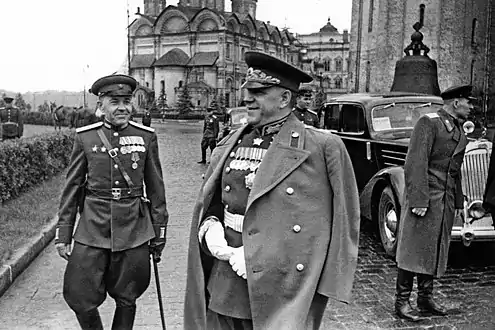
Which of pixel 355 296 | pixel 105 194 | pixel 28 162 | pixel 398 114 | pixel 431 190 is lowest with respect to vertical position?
pixel 355 296

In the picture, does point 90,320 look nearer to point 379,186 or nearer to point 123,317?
point 123,317

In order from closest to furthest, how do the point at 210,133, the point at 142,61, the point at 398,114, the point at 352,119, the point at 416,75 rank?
the point at 398,114 → the point at 352,119 → the point at 210,133 → the point at 416,75 → the point at 142,61

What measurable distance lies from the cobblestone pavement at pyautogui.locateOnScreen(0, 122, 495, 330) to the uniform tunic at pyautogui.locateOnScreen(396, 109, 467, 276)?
0.60m

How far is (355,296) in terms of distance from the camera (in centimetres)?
621

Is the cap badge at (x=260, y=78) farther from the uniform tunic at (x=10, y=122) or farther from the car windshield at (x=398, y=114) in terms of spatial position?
the uniform tunic at (x=10, y=122)

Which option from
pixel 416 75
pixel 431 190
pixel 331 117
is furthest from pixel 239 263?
pixel 416 75

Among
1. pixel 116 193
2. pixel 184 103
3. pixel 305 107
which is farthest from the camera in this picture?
pixel 184 103

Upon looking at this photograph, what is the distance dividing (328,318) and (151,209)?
2.21 m

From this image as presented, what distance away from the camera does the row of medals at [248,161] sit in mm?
3133

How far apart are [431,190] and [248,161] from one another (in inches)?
113

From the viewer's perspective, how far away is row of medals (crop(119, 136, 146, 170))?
4.21 metres

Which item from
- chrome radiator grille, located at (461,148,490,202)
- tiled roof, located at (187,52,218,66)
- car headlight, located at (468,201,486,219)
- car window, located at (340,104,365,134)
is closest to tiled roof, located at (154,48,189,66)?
tiled roof, located at (187,52,218,66)

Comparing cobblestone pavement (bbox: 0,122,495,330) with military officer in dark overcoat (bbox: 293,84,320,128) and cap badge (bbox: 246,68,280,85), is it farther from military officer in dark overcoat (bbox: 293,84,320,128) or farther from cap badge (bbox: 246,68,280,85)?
cap badge (bbox: 246,68,280,85)

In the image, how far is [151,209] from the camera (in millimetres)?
4359
